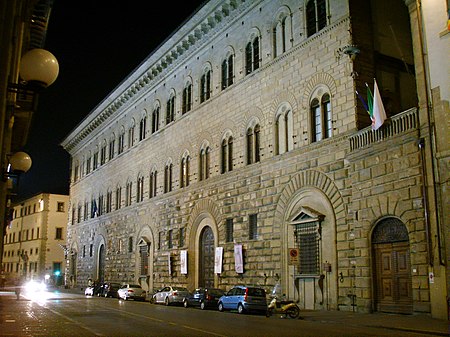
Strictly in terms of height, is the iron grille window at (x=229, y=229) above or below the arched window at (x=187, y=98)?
below

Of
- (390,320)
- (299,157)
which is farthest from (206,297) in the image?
(390,320)

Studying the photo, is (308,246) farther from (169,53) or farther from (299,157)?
(169,53)

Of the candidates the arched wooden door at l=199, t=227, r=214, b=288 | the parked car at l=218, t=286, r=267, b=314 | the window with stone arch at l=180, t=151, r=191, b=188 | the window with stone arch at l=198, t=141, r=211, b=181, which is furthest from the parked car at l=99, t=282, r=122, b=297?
the parked car at l=218, t=286, r=267, b=314

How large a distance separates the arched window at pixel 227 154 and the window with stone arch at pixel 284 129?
15.4 ft

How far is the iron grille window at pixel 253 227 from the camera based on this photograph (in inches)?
1118

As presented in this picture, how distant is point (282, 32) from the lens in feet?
91.8

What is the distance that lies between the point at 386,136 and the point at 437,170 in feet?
8.91

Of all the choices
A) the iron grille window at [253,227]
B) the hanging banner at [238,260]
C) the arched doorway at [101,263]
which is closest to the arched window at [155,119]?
the arched doorway at [101,263]

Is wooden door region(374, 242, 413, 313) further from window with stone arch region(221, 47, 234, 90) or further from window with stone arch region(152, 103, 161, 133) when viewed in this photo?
window with stone arch region(152, 103, 161, 133)

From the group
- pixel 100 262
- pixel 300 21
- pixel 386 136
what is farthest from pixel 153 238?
pixel 386 136

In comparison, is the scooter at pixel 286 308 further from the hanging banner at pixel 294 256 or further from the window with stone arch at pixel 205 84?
the window with stone arch at pixel 205 84

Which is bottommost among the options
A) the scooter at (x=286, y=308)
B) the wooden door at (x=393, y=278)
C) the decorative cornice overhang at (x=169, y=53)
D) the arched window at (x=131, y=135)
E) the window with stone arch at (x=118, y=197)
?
the scooter at (x=286, y=308)

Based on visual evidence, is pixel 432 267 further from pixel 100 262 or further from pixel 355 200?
pixel 100 262

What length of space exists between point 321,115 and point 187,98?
15019 millimetres
